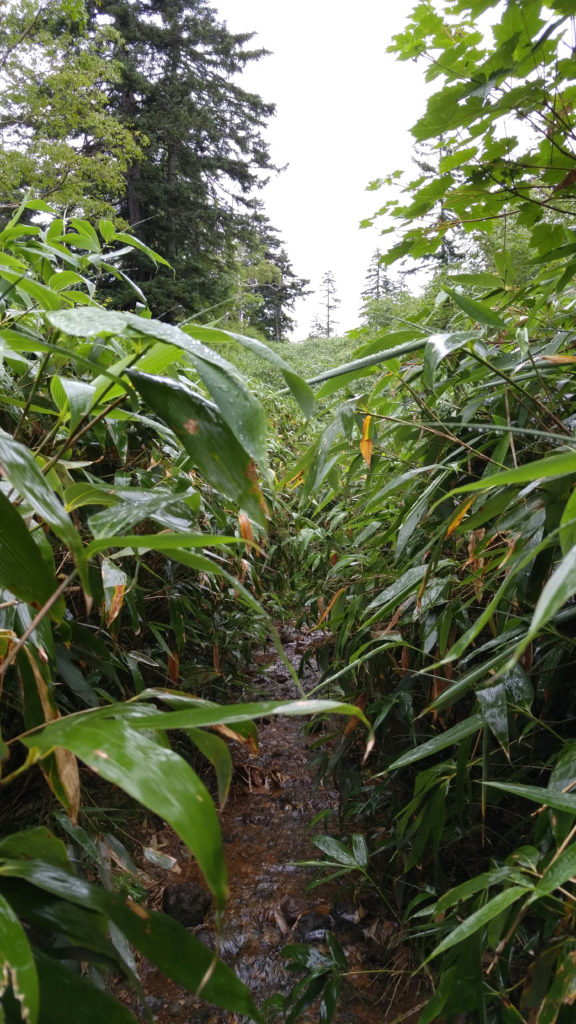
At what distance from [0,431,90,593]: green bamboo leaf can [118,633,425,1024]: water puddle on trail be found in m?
0.99

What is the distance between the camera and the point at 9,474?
31 cm

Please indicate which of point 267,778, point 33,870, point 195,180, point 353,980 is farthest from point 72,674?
point 195,180

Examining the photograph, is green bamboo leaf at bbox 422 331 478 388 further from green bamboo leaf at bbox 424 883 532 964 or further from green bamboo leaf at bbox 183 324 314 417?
green bamboo leaf at bbox 424 883 532 964

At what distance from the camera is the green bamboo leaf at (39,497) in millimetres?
Result: 308

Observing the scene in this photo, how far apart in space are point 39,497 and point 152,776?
18 cm

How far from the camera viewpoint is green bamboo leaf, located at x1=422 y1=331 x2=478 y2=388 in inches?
21.9

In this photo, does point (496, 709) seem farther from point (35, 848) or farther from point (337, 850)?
point (337, 850)

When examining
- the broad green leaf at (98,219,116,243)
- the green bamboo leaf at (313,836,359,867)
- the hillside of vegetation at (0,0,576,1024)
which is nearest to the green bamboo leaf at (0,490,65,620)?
the hillside of vegetation at (0,0,576,1024)

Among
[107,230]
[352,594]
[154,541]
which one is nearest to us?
[154,541]

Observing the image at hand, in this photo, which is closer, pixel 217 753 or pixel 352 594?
pixel 217 753

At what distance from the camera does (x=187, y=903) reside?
1192mm

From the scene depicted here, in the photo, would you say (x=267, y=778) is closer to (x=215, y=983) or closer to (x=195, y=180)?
(x=215, y=983)

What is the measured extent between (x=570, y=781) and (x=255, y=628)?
1260 millimetres

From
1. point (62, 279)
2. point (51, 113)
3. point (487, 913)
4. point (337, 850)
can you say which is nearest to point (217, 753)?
point (487, 913)
